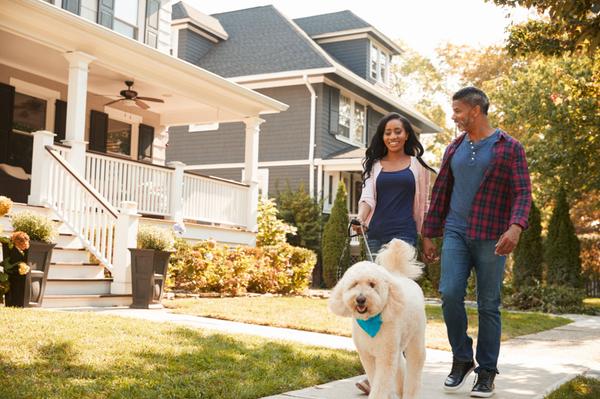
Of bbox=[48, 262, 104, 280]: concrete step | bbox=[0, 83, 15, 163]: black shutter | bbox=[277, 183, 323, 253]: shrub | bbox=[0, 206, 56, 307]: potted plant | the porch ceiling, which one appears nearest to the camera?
bbox=[0, 206, 56, 307]: potted plant

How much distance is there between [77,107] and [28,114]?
266cm

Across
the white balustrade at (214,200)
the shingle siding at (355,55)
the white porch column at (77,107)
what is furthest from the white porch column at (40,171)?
the shingle siding at (355,55)

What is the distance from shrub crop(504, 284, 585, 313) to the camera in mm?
14109

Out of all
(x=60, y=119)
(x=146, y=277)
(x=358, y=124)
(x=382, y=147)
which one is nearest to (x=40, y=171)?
(x=146, y=277)

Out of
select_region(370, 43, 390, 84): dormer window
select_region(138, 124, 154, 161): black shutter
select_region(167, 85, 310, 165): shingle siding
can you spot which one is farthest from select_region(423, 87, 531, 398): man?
select_region(370, 43, 390, 84): dormer window

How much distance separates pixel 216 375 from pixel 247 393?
46 centimetres

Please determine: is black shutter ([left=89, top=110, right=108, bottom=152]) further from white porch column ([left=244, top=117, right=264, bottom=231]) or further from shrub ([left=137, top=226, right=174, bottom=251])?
shrub ([left=137, top=226, right=174, bottom=251])

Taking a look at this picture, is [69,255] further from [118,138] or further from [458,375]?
[458,375]

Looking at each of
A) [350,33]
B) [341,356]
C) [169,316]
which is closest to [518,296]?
[169,316]

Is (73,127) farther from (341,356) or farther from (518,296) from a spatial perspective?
(518,296)

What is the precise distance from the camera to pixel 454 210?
197 inches

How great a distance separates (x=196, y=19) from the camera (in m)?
24.6

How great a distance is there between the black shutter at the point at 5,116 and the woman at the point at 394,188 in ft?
31.2

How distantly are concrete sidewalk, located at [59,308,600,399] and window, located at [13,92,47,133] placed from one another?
5649mm
